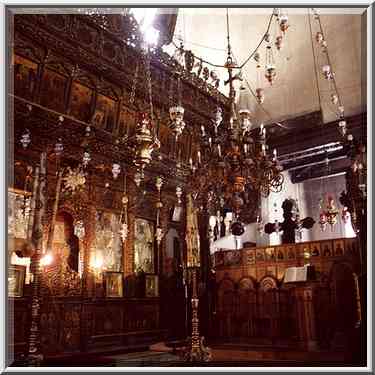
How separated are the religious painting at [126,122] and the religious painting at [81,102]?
0.89 meters

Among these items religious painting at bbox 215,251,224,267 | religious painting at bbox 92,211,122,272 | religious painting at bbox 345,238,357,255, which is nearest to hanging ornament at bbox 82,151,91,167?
religious painting at bbox 92,211,122,272

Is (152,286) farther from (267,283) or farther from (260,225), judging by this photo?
(260,225)

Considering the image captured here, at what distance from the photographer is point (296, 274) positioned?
1012 centimetres

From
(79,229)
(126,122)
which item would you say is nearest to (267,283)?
(79,229)

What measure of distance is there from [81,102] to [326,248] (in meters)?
6.62

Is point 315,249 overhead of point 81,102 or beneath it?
beneath

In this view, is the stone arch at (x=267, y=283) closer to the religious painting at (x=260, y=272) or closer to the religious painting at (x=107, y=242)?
the religious painting at (x=260, y=272)

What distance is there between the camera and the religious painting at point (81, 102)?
8984 millimetres

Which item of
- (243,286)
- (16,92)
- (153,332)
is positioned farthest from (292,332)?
(16,92)

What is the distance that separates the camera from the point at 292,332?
9789 mm

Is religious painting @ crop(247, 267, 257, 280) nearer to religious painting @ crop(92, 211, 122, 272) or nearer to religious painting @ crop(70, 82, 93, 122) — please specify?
religious painting @ crop(92, 211, 122, 272)

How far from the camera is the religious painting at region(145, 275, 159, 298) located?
10.9 m

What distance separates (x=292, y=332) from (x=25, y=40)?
27.1 ft

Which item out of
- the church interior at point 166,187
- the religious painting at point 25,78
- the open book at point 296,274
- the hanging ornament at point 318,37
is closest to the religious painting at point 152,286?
the church interior at point 166,187
